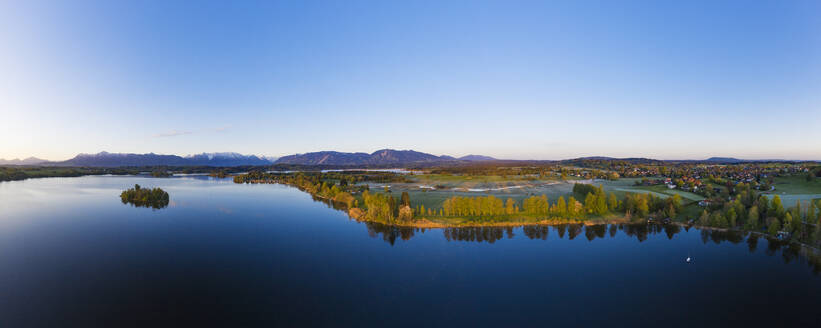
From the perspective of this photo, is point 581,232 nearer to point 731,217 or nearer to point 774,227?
point 731,217

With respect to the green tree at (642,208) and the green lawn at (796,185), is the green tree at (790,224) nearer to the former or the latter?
the green tree at (642,208)

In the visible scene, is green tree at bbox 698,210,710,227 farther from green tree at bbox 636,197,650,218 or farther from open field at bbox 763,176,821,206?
open field at bbox 763,176,821,206

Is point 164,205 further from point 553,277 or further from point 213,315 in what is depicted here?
point 553,277

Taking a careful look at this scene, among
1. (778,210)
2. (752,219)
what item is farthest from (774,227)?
(778,210)

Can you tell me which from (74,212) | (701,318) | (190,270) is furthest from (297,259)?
(74,212)

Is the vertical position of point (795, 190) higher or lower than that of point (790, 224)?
higher

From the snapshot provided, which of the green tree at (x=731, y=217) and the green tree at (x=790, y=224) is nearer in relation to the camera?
the green tree at (x=790, y=224)

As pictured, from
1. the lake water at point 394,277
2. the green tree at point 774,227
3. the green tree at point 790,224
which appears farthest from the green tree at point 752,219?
the green tree at point 790,224

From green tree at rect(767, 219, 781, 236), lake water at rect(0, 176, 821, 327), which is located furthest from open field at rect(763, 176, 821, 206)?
lake water at rect(0, 176, 821, 327)
